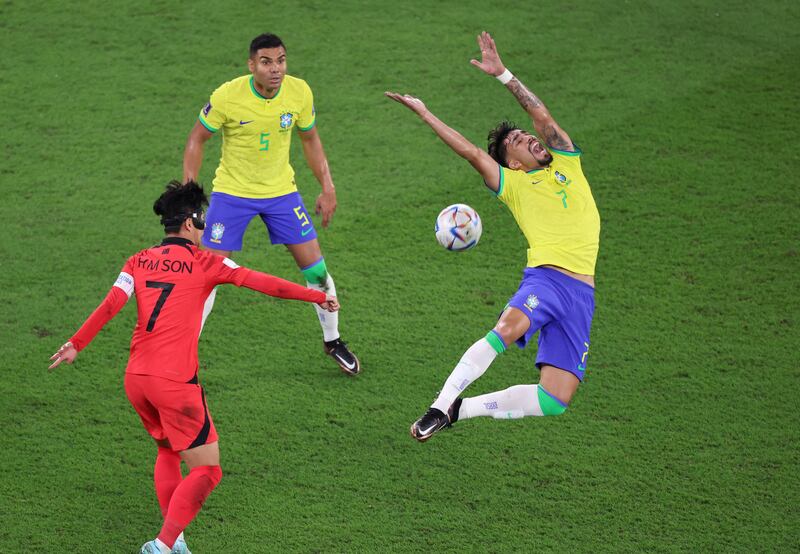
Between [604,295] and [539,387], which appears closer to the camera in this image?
[539,387]

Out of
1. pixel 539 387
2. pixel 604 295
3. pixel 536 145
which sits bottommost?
pixel 604 295

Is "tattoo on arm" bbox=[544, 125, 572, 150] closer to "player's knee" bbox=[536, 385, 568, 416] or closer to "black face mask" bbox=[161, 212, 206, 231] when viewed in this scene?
"player's knee" bbox=[536, 385, 568, 416]

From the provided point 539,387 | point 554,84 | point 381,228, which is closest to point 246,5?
point 554,84

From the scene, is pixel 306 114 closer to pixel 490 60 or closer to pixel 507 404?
pixel 490 60

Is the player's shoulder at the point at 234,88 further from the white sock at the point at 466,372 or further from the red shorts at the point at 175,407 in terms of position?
the white sock at the point at 466,372

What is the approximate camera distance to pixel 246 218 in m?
6.53

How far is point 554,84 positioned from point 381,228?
2905 millimetres

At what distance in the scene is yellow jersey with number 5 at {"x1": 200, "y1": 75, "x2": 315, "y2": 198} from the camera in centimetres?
634

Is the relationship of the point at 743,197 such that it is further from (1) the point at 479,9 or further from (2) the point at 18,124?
(2) the point at 18,124

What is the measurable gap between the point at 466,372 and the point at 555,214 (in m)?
1.02

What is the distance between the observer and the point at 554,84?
1004 centimetres

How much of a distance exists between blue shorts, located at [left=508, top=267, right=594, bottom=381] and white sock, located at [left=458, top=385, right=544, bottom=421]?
21 cm

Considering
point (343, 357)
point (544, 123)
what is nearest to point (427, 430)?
point (343, 357)

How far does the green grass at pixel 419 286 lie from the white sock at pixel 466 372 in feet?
2.06
